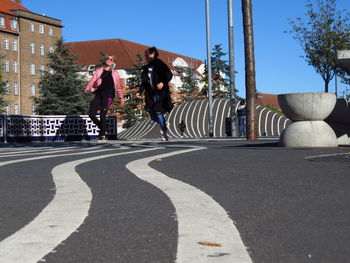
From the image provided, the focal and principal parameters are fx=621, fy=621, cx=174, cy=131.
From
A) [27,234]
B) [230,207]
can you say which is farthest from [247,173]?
[27,234]

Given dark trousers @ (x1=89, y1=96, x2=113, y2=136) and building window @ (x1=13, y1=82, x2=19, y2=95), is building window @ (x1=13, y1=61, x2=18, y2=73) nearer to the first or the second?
building window @ (x1=13, y1=82, x2=19, y2=95)

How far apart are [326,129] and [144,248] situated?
28.4 feet

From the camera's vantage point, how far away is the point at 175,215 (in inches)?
146

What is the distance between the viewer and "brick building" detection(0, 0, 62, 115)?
90.2m

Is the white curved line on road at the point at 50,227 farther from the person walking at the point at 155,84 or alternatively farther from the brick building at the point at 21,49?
the brick building at the point at 21,49

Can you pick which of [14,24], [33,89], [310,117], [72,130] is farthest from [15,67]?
[310,117]

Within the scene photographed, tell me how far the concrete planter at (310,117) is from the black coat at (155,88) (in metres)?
2.43

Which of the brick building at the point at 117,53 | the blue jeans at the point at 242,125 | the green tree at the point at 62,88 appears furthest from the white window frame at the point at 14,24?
the blue jeans at the point at 242,125

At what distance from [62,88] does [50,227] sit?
60.0 metres

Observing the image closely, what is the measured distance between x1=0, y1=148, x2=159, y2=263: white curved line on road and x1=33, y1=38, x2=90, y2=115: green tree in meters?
57.8

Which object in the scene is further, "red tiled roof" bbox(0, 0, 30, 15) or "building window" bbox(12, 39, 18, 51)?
"building window" bbox(12, 39, 18, 51)

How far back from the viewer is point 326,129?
36.1 feet

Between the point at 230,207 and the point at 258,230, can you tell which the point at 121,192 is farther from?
the point at 258,230

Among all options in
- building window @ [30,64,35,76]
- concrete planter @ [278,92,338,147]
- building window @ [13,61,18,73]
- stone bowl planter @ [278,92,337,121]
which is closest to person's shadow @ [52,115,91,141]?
concrete planter @ [278,92,338,147]
